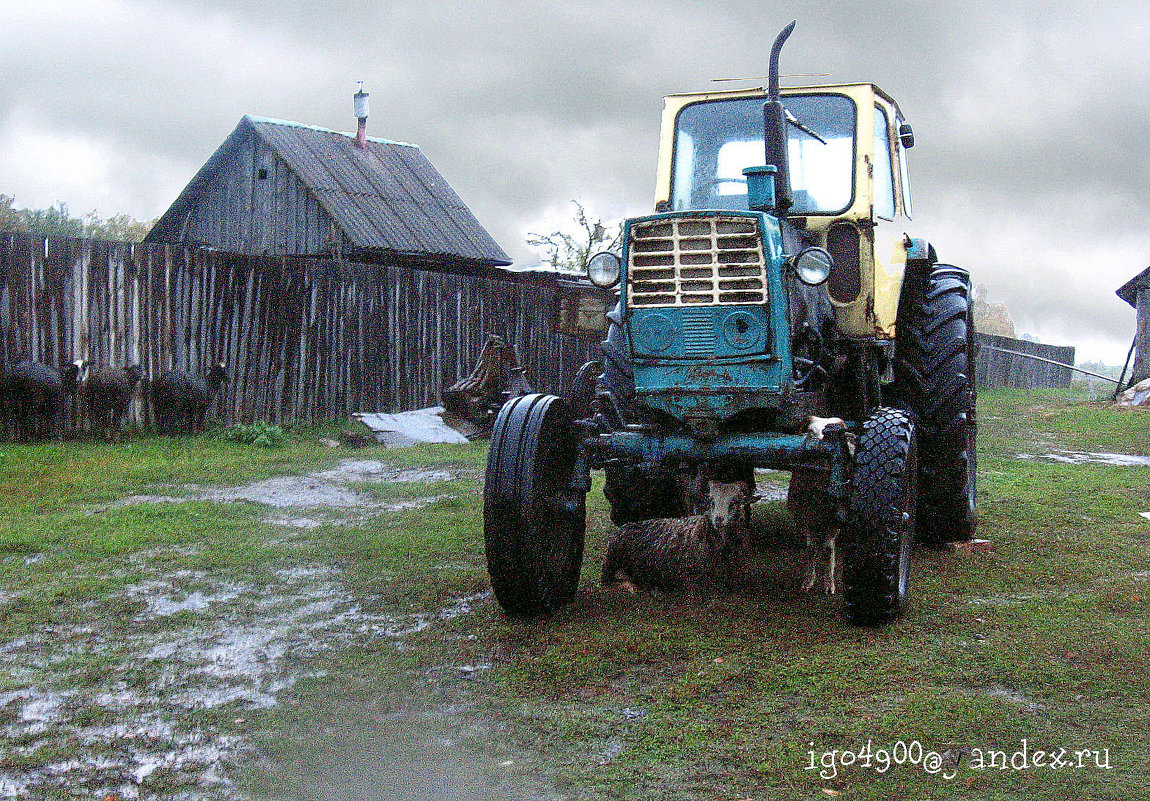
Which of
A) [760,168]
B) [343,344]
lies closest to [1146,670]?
[760,168]

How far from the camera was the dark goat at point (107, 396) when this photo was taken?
1120 cm

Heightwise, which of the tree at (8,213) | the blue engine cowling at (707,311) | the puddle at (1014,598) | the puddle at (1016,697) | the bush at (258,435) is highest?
the tree at (8,213)

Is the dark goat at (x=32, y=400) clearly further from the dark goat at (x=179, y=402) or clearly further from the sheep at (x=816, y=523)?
the sheep at (x=816, y=523)

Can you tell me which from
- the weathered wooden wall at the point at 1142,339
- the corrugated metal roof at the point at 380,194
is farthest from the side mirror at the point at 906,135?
the weathered wooden wall at the point at 1142,339

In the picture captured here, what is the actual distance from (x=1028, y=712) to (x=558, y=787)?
1767 millimetres

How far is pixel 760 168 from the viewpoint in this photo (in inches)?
218

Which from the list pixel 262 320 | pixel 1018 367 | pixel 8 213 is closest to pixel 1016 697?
pixel 262 320

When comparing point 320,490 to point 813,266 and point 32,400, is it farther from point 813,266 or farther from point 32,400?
point 813,266

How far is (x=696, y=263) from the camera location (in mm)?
5191

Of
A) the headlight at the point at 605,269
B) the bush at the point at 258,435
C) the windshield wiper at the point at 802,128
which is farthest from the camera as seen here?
the bush at the point at 258,435

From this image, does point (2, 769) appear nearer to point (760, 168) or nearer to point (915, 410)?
point (760, 168)

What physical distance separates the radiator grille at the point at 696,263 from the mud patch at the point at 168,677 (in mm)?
1873

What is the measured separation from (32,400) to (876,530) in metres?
8.87

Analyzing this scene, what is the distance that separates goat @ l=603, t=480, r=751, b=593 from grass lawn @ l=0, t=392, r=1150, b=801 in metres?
0.18
